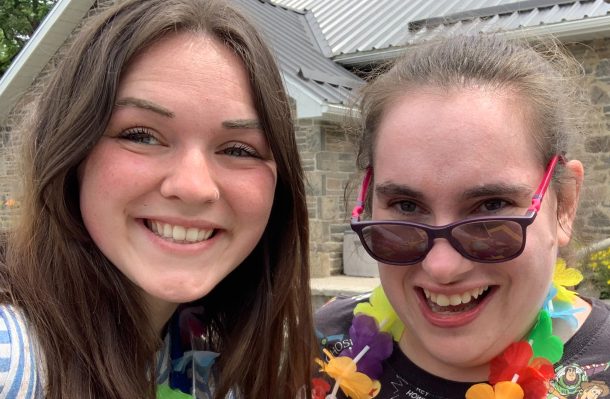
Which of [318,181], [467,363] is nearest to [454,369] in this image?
[467,363]

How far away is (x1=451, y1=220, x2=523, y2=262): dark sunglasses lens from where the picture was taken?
1.43m

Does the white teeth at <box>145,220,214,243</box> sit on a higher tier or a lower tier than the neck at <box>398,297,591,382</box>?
higher

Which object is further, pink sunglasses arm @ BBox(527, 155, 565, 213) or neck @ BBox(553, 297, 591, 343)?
neck @ BBox(553, 297, 591, 343)

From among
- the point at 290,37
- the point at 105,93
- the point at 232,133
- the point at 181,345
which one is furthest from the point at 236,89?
the point at 290,37

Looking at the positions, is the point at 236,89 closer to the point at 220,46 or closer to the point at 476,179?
the point at 220,46

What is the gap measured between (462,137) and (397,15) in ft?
27.3

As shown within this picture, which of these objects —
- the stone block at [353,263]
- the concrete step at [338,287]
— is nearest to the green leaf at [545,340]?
the concrete step at [338,287]

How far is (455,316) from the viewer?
153cm

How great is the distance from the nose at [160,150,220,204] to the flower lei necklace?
0.63 meters

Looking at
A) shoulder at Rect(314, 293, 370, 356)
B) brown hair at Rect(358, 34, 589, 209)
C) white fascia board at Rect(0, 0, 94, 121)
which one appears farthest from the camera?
white fascia board at Rect(0, 0, 94, 121)

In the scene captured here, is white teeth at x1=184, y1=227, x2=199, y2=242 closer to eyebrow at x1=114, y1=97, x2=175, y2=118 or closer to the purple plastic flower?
eyebrow at x1=114, y1=97, x2=175, y2=118

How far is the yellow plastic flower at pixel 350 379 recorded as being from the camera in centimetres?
169

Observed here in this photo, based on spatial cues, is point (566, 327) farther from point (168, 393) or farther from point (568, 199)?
point (168, 393)

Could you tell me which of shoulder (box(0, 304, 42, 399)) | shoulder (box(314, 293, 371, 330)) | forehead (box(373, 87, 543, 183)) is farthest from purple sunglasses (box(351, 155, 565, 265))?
shoulder (box(0, 304, 42, 399))
